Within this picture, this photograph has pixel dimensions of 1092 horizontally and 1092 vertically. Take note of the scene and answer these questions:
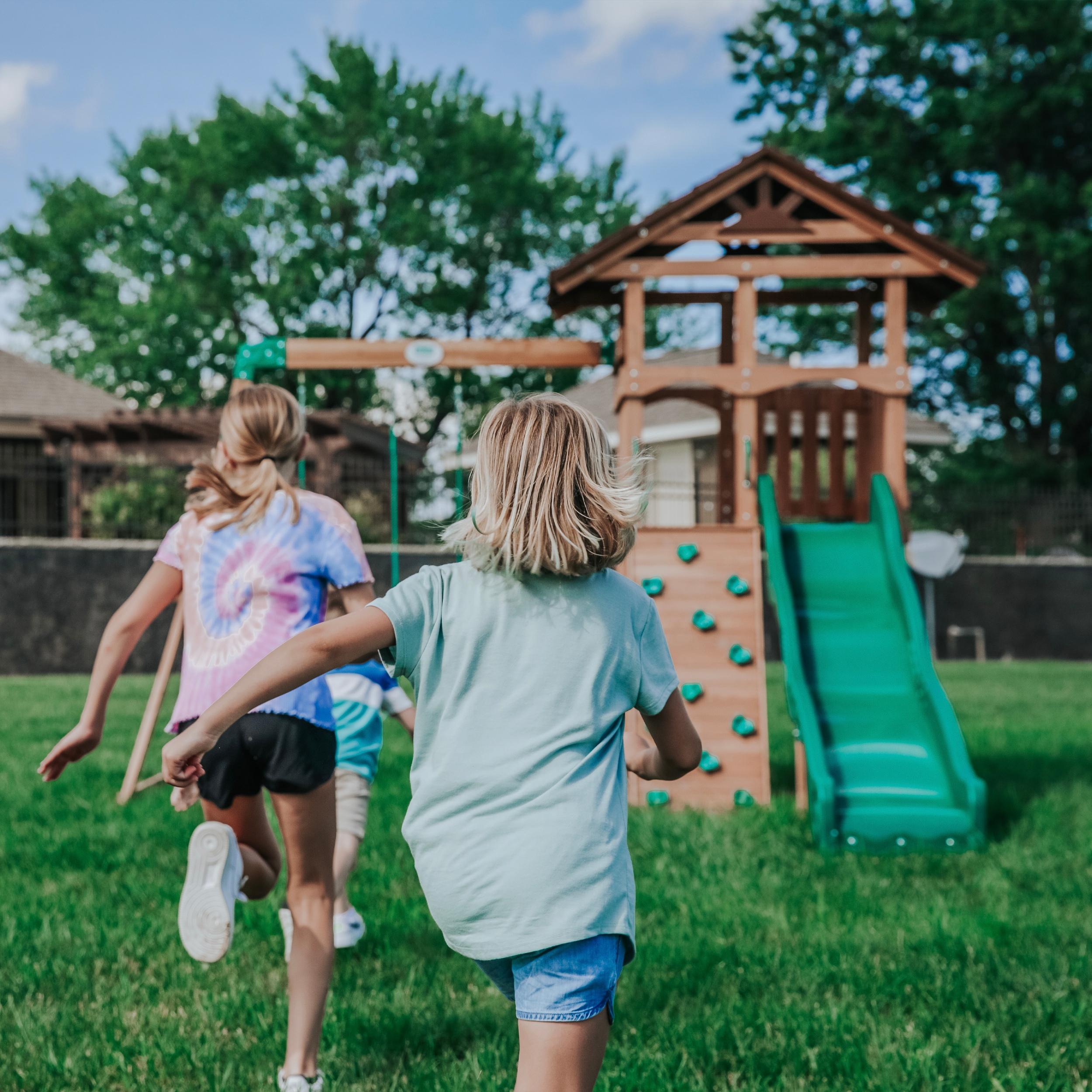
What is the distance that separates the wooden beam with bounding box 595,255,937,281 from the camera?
7.71 meters

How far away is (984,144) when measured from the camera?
82.9 feet

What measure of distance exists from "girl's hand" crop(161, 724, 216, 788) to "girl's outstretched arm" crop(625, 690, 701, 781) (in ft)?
2.56

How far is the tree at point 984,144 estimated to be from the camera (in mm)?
24688

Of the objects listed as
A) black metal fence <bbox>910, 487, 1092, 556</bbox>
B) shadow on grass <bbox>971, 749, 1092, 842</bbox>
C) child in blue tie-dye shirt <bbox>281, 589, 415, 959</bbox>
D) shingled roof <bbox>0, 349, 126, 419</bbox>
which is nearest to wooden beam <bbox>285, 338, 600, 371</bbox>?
child in blue tie-dye shirt <bbox>281, 589, 415, 959</bbox>

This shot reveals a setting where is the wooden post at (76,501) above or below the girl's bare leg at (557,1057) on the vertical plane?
above

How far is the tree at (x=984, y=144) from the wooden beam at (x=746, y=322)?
62.3 ft

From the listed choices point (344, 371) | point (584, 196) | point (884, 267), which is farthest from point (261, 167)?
point (884, 267)

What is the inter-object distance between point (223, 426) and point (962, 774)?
4.46 metres

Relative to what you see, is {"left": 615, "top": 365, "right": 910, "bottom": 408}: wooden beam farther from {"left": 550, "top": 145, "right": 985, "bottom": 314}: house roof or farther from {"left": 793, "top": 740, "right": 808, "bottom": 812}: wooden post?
{"left": 793, "top": 740, "right": 808, "bottom": 812}: wooden post

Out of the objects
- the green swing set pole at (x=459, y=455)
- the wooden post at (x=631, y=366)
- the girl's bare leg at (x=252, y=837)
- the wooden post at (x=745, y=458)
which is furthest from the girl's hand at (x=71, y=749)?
the wooden post at (x=745, y=458)

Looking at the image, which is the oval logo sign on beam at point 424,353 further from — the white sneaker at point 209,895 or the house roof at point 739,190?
the white sneaker at point 209,895

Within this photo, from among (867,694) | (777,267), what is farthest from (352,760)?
(777,267)

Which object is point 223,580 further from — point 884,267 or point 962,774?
point 884,267

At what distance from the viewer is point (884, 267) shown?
7992mm
